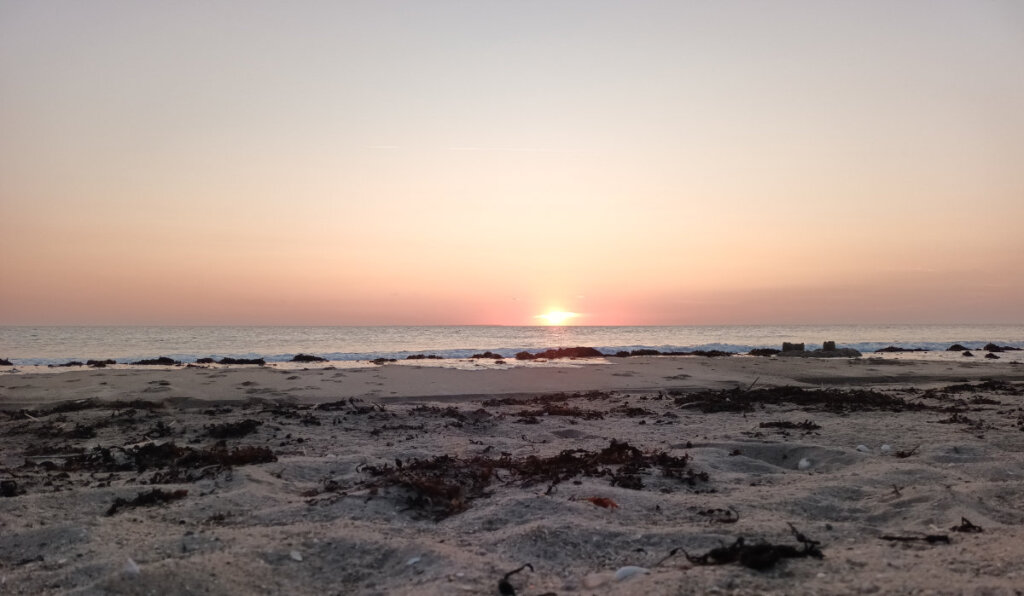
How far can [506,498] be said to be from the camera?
474 cm

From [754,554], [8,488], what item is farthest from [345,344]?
[754,554]

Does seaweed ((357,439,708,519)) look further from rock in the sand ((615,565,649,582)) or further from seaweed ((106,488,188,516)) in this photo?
rock in the sand ((615,565,649,582))

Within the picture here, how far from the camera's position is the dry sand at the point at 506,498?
A: 3.24 metres

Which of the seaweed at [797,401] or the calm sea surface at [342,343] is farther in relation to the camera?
the calm sea surface at [342,343]

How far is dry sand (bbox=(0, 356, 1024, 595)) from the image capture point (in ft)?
10.6

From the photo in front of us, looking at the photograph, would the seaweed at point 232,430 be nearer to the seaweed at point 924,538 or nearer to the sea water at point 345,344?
the seaweed at point 924,538

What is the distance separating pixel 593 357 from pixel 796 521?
2164 cm

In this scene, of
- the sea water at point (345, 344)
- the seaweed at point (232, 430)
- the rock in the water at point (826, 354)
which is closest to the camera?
the seaweed at point (232, 430)

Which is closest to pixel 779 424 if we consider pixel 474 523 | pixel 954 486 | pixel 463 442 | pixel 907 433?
pixel 907 433

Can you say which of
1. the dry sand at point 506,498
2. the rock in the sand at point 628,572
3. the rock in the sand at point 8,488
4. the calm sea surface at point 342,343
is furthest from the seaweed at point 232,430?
the calm sea surface at point 342,343

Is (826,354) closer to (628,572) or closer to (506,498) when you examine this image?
(506,498)

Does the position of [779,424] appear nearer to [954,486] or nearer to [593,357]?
[954,486]

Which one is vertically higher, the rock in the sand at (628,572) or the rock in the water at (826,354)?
the rock in the water at (826,354)

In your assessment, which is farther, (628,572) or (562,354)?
(562,354)
